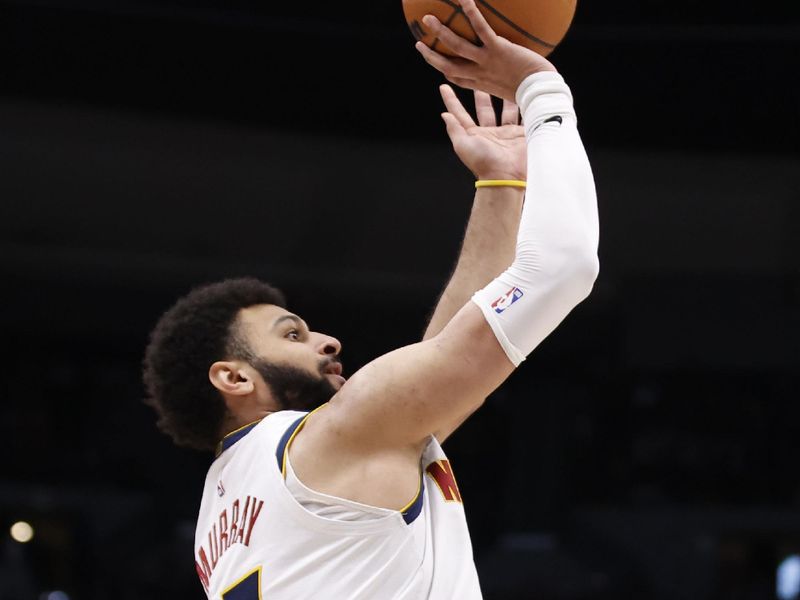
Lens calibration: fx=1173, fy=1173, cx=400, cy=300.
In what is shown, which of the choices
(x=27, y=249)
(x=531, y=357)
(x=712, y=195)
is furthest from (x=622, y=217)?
(x=27, y=249)

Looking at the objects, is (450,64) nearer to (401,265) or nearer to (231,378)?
(231,378)

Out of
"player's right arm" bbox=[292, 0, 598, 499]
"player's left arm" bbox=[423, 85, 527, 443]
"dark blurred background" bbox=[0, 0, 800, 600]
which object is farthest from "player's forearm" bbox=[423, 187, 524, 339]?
"dark blurred background" bbox=[0, 0, 800, 600]

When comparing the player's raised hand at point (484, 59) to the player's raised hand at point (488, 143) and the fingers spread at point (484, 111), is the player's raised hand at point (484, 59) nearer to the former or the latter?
the player's raised hand at point (488, 143)

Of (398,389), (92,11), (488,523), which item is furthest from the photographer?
(488,523)

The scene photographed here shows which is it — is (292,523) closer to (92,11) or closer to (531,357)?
(92,11)

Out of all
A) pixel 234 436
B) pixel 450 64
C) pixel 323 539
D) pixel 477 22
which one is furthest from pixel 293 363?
pixel 477 22

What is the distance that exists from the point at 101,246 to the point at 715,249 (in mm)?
4370

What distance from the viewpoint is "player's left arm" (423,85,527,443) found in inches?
92.6

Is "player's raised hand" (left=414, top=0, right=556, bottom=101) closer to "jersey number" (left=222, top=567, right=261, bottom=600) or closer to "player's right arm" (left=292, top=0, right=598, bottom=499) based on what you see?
"player's right arm" (left=292, top=0, right=598, bottom=499)

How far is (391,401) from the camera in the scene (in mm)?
1947

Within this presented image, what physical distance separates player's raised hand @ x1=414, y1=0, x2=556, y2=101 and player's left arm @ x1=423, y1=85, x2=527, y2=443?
6.2 inches

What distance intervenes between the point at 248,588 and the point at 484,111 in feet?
3.68

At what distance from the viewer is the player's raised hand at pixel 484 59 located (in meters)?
2.08

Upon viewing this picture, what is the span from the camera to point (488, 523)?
803 centimetres
